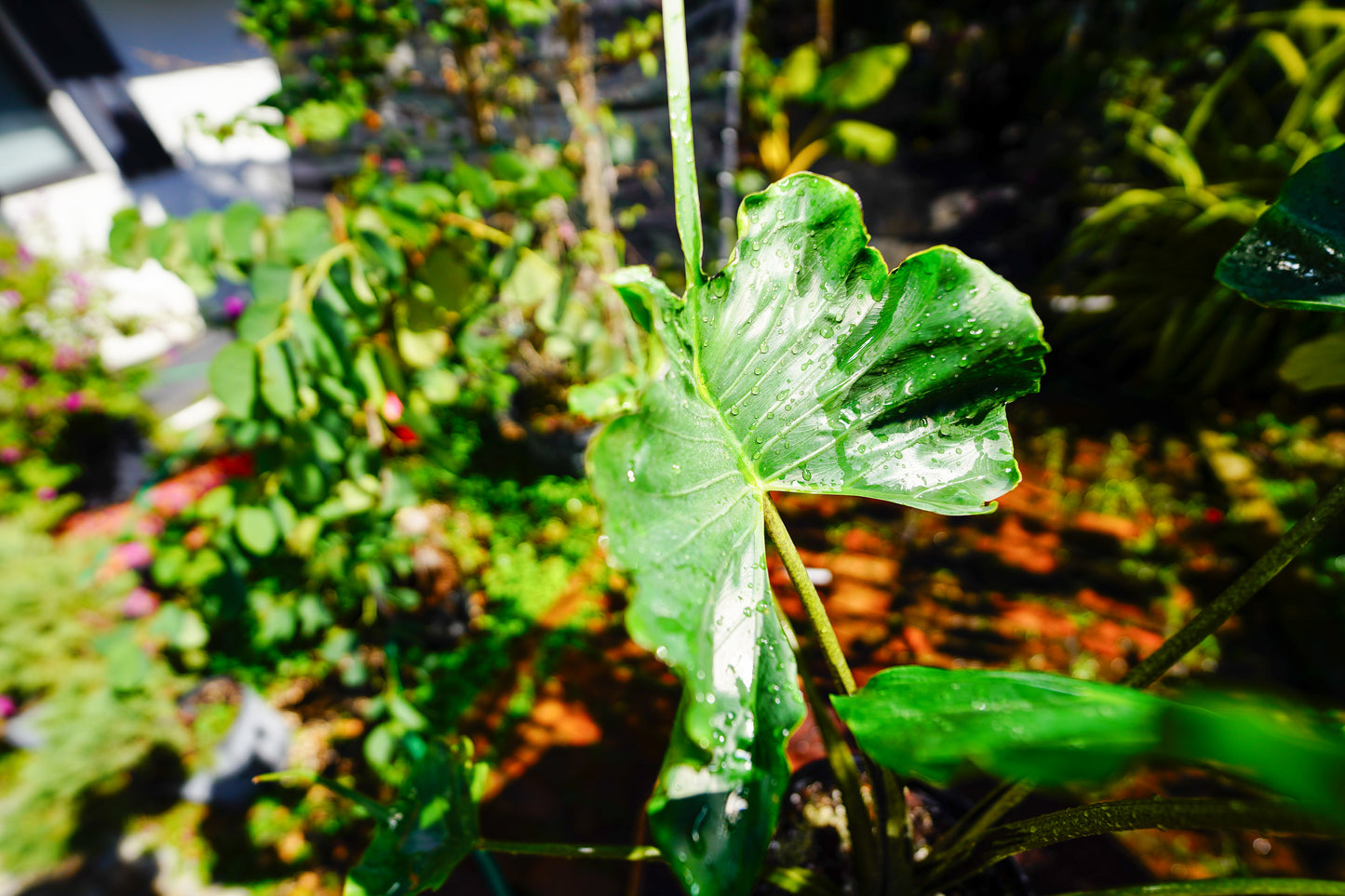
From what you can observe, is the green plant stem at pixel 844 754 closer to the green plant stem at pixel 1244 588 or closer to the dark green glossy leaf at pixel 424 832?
the green plant stem at pixel 1244 588

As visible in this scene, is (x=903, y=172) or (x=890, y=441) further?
(x=903, y=172)

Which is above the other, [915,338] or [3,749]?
[915,338]

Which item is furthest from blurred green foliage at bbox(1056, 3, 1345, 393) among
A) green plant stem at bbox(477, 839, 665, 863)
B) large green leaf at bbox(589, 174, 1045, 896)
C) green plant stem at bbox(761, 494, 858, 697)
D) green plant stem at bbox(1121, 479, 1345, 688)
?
green plant stem at bbox(477, 839, 665, 863)

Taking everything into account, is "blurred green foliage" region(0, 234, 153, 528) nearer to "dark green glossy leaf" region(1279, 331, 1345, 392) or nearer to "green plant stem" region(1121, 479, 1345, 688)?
A: "green plant stem" region(1121, 479, 1345, 688)

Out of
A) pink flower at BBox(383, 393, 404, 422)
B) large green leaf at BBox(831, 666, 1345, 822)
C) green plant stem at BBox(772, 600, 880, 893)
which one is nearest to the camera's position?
large green leaf at BBox(831, 666, 1345, 822)

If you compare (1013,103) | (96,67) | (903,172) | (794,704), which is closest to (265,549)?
(794,704)

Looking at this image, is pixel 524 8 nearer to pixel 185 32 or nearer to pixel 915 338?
pixel 915 338

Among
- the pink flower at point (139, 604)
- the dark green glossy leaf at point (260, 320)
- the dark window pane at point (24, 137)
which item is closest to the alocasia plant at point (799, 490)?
the dark green glossy leaf at point (260, 320)
